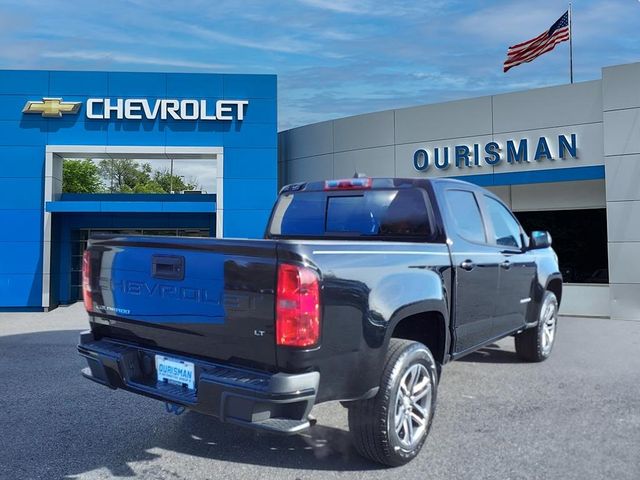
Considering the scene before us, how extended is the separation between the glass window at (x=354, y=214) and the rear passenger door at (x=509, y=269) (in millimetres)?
1055

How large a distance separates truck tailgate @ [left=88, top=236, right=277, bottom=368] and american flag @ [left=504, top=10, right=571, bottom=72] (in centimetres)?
1401

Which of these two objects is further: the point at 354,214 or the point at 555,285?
the point at 555,285

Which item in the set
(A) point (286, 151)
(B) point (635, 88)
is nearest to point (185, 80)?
(A) point (286, 151)

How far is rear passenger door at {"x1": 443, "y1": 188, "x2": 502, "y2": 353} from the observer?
4.48 meters

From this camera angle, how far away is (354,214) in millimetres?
4922

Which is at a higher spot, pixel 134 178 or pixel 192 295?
pixel 134 178

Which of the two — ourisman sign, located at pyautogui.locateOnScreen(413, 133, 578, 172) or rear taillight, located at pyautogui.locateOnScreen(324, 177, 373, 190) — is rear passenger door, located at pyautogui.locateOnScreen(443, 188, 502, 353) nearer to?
rear taillight, located at pyautogui.locateOnScreen(324, 177, 373, 190)

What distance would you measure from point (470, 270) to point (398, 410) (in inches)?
56.6

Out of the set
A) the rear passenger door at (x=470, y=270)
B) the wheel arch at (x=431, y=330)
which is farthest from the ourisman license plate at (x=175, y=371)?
the rear passenger door at (x=470, y=270)

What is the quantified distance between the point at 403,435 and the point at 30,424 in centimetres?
309

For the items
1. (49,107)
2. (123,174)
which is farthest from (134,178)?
(49,107)

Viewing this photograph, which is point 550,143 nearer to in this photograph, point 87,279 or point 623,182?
point 623,182

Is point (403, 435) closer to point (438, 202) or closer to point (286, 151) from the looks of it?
point (438, 202)

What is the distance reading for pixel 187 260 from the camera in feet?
11.2
